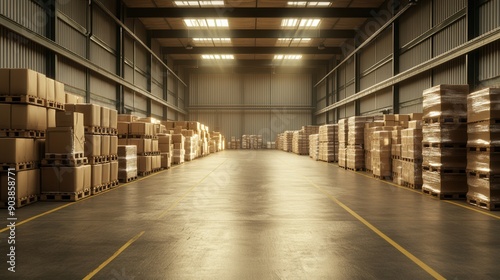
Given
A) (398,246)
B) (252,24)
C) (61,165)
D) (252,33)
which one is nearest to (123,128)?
(61,165)

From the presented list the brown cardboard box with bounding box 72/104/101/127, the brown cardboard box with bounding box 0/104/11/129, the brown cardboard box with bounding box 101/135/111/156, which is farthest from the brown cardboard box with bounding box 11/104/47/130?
the brown cardboard box with bounding box 101/135/111/156

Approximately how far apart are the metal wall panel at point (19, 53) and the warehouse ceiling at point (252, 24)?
28.5ft

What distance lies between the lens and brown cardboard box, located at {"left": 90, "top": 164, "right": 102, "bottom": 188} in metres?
8.05

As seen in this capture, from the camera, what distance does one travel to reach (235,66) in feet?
110

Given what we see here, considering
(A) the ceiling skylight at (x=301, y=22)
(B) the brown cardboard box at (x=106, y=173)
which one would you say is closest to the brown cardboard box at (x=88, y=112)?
(B) the brown cardboard box at (x=106, y=173)

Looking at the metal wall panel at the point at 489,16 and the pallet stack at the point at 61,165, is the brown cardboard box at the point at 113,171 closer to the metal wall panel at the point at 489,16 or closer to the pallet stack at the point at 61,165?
the pallet stack at the point at 61,165

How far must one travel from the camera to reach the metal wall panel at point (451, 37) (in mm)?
12836

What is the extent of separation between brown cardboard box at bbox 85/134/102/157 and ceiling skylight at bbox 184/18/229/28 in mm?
15292

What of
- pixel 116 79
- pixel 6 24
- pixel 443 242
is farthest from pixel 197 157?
pixel 443 242

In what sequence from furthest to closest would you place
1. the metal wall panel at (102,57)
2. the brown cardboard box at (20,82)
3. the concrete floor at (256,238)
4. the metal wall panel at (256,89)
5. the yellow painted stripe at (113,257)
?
the metal wall panel at (256,89) → the metal wall panel at (102,57) → the brown cardboard box at (20,82) → the concrete floor at (256,238) → the yellow painted stripe at (113,257)

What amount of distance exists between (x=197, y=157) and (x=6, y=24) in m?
15.2

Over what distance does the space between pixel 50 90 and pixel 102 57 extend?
10339 millimetres

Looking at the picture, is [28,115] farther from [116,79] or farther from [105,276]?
[116,79]

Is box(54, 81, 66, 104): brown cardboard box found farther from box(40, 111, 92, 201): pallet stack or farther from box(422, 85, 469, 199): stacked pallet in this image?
box(422, 85, 469, 199): stacked pallet
